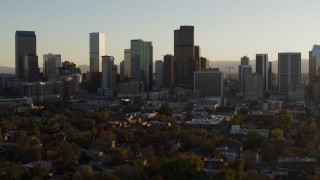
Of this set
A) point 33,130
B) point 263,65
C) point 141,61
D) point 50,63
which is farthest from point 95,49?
point 33,130

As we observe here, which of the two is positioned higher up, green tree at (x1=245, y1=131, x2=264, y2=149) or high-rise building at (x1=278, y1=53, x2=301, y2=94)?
high-rise building at (x1=278, y1=53, x2=301, y2=94)

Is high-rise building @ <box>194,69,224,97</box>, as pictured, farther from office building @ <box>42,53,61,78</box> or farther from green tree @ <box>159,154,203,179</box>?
green tree @ <box>159,154,203,179</box>

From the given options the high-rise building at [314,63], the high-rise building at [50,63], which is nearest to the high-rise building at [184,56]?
the high-rise building at [314,63]

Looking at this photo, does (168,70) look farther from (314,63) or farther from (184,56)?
(314,63)

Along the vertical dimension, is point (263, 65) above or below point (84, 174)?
above

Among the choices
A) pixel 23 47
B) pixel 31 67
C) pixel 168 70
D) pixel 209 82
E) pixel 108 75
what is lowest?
pixel 209 82

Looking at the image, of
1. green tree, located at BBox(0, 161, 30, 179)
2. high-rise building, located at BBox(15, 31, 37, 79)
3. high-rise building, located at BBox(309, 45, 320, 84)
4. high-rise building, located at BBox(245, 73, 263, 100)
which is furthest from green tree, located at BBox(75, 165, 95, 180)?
high-rise building, located at BBox(15, 31, 37, 79)
